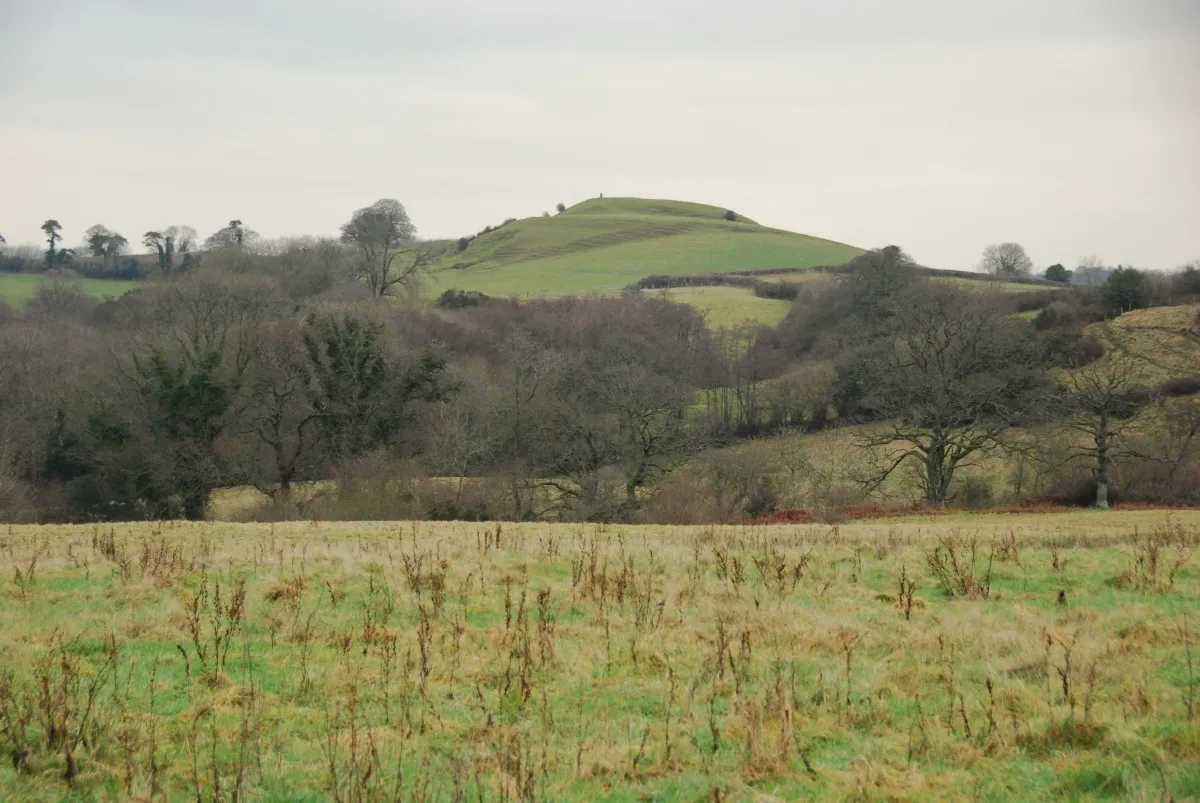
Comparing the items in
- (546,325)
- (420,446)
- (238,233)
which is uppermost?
(238,233)

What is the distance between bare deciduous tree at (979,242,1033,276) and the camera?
11512cm

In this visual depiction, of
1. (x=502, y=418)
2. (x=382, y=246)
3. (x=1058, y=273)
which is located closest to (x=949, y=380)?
(x=502, y=418)

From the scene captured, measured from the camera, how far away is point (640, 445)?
47750mm

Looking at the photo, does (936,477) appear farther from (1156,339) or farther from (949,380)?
(1156,339)

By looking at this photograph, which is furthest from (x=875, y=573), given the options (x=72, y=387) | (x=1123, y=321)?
(x=1123, y=321)

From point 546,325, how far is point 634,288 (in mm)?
29897

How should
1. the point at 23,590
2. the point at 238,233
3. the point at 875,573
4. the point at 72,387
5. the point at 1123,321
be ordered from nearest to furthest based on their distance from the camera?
the point at 23,590, the point at 875,573, the point at 72,387, the point at 1123,321, the point at 238,233

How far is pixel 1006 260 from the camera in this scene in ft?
380

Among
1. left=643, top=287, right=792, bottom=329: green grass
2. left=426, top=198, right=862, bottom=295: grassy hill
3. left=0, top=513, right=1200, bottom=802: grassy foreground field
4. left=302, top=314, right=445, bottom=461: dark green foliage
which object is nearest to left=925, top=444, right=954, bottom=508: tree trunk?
left=302, top=314, right=445, bottom=461: dark green foliage

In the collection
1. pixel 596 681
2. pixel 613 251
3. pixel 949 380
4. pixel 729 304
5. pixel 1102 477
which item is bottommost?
pixel 1102 477

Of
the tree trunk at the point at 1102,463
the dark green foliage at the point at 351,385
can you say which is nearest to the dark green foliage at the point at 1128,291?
the tree trunk at the point at 1102,463

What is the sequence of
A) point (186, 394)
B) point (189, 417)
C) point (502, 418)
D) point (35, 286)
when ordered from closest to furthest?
point (186, 394)
point (189, 417)
point (502, 418)
point (35, 286)

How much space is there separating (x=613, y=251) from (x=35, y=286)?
7902 cm

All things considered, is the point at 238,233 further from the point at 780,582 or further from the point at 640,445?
the point at 780,582
